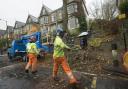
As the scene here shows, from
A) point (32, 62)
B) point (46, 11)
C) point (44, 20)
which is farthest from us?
point (44, 20)

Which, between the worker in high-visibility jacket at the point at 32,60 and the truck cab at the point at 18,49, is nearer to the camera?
the worker in high-visibility jacket at the point at 32,60

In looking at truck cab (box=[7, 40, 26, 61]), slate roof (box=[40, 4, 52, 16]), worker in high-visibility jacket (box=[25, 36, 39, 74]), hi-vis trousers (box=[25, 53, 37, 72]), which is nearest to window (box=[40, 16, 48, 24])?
slate roof (box=[40, 4, 52, 16])

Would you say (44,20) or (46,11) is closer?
(46,11)

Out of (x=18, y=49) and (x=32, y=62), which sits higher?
(x=18, y=49)

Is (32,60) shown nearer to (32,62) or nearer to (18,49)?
(32,62)

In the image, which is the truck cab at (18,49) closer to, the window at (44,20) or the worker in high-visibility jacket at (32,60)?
the worker in high-visibility jacket at (32,60)

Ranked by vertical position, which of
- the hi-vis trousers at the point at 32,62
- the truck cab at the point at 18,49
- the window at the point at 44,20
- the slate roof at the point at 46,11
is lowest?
the hi-vis trousers at the point at 32,62

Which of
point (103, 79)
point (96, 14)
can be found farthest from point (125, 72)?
point (96, 14)

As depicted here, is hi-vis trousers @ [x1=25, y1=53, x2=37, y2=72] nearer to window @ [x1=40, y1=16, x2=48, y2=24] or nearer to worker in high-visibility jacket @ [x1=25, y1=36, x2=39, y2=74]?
worker in high-visibility jacket @ [x1=25, y1=36, x2=39, y2=74]

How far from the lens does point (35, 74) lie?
13.2 meters

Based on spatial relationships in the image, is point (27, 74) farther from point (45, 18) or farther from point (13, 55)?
point (45, 18)

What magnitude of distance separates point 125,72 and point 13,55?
1654 centimetres

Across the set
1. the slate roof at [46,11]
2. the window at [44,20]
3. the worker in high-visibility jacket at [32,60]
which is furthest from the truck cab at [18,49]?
the window at [44,20]

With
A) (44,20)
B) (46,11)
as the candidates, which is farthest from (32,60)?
(44,20)
